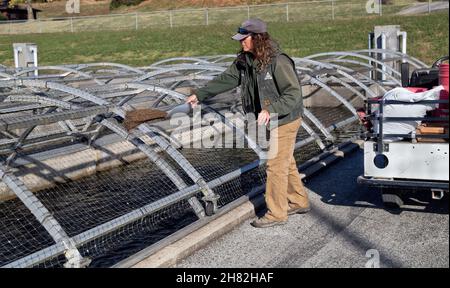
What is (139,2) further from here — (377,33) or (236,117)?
(236,117)

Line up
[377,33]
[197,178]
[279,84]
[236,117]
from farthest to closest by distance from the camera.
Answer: [377,33], [236,117], [197,178], [279,84]

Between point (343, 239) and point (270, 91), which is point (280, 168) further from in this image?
point (343, 239)

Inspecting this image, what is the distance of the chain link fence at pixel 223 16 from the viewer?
116 feet

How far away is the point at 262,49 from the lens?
19.7 feet

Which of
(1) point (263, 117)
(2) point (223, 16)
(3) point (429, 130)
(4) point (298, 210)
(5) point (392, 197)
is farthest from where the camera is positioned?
(2) point (223, 16)

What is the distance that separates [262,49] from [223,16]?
109 ft

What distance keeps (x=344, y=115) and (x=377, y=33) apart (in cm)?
348

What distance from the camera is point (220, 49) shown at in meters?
31.7

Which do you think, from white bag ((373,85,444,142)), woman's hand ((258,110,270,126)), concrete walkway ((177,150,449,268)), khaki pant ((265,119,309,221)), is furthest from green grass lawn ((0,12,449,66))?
woman's hand ((258,110,270,126))

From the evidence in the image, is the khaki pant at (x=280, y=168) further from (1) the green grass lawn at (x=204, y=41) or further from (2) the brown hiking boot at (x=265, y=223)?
(1) the green grass lawn at (x=204, y=41)

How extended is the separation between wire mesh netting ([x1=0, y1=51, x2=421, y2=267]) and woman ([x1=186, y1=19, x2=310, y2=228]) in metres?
0.68

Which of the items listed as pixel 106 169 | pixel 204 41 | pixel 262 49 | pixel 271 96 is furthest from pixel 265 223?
pixel 204 41

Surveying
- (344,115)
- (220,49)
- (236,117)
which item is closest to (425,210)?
(236,117)
